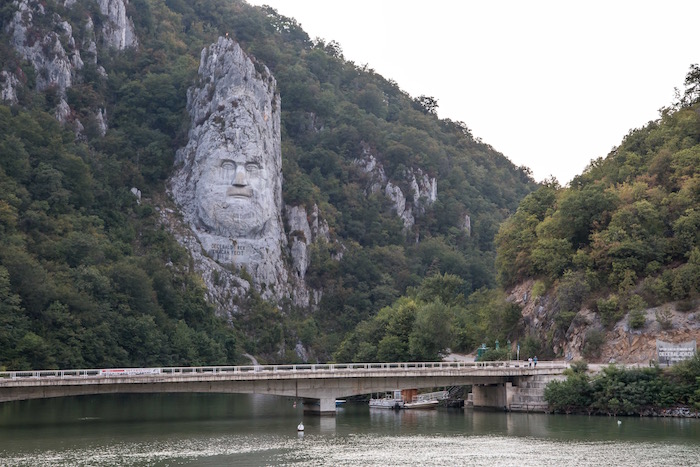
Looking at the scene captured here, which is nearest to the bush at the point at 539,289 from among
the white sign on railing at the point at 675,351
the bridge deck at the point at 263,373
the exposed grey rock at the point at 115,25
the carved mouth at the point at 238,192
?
the bridge deck at the point at 263,373

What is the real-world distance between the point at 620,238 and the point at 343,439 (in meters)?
43.2

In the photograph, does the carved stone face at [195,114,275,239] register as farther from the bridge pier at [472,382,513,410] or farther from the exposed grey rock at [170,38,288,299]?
the bridge pier at [472,382,513,410]

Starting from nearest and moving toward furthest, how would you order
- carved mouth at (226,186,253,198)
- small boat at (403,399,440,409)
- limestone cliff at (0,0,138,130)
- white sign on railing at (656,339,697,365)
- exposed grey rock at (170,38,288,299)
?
white sign on railing at (656,339,697,365), small boat at (403,399,440,409), exposed grey rock at (170,38,288,299), carved mouth at (226,186,253,198), limestone cliff at (0,0,138,130)

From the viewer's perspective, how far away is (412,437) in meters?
74.1

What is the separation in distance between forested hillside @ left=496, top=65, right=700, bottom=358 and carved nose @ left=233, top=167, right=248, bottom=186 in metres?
49.0

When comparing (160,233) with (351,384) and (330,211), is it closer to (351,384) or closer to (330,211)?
(330,211)

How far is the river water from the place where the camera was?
61844 mm

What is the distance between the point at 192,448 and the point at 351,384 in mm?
23842

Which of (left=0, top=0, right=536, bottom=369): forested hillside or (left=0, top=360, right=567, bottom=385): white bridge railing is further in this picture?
(left=0, top=0, right=536, bottom=369): forested hillside

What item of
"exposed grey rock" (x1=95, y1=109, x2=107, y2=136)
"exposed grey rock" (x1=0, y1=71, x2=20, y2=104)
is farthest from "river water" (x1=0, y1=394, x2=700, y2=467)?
"exposed grey rock" (x1=95, y1=109, x2=107, y2=136)

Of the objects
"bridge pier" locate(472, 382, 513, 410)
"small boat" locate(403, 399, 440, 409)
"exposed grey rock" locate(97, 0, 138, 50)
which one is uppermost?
"exposed grey rock" locate(97, 0, 138, 50)

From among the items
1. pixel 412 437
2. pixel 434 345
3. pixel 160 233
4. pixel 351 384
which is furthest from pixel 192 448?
pixel 160 233

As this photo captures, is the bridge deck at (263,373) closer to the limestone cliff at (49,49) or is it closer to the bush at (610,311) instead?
the bush at (610,311)

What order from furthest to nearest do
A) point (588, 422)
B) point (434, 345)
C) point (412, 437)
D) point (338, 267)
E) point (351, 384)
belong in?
point (338, 267)
point (434, 345)
point (351, 384)
point (588, 422)
point (412, 437)
